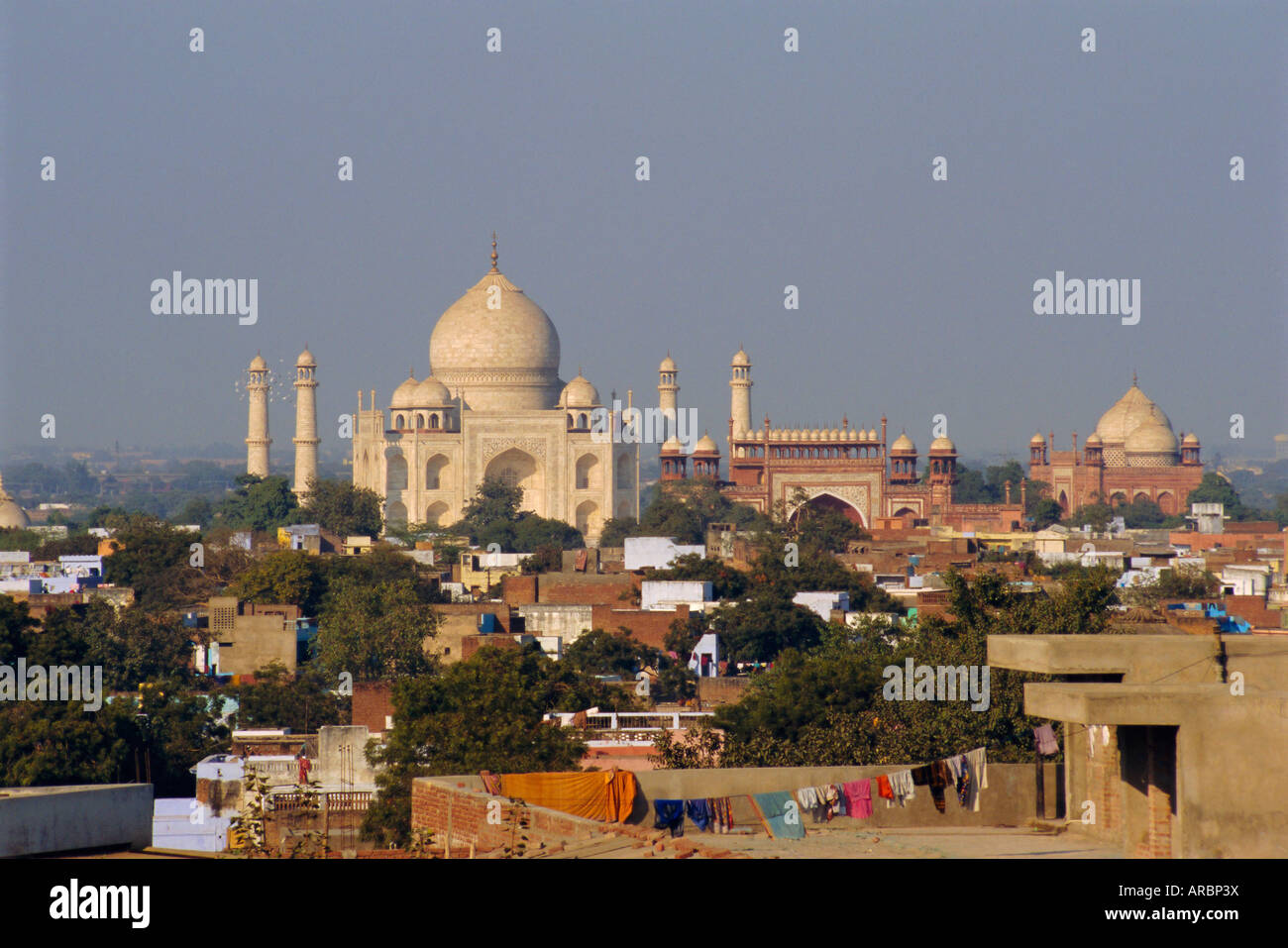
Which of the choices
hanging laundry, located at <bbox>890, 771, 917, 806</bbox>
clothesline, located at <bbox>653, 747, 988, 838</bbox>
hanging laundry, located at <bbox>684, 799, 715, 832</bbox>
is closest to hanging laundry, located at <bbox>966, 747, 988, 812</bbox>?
clothesline, located at <bbox>653, 747, 988, 838</bbox>

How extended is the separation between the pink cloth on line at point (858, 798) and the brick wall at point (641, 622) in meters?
17.5

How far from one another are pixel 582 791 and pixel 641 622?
18446 mm

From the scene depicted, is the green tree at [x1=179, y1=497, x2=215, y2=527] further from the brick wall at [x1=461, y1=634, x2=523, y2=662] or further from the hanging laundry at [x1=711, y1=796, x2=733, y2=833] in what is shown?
the hanging laundry at [x1=711, y1=796, x2=733, y2=833]

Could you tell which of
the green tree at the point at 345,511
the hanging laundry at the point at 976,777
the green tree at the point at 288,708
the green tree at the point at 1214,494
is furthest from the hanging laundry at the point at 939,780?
the green tree at the point at 1214,494

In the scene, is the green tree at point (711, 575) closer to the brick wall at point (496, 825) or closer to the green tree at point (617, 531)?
the green tree at point (617, 531)

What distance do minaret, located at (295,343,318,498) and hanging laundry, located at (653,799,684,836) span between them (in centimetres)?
4819

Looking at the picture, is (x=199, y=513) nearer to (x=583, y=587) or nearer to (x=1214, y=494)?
(x=1214, y=494)

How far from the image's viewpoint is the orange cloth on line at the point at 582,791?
9.96m

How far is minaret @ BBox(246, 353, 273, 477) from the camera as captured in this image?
61375 mm

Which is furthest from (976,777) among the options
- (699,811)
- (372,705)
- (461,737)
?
(372,705)

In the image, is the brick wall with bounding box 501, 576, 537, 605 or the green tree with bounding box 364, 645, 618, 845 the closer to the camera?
the green tree with bounding box 364, 645, 618, 845
